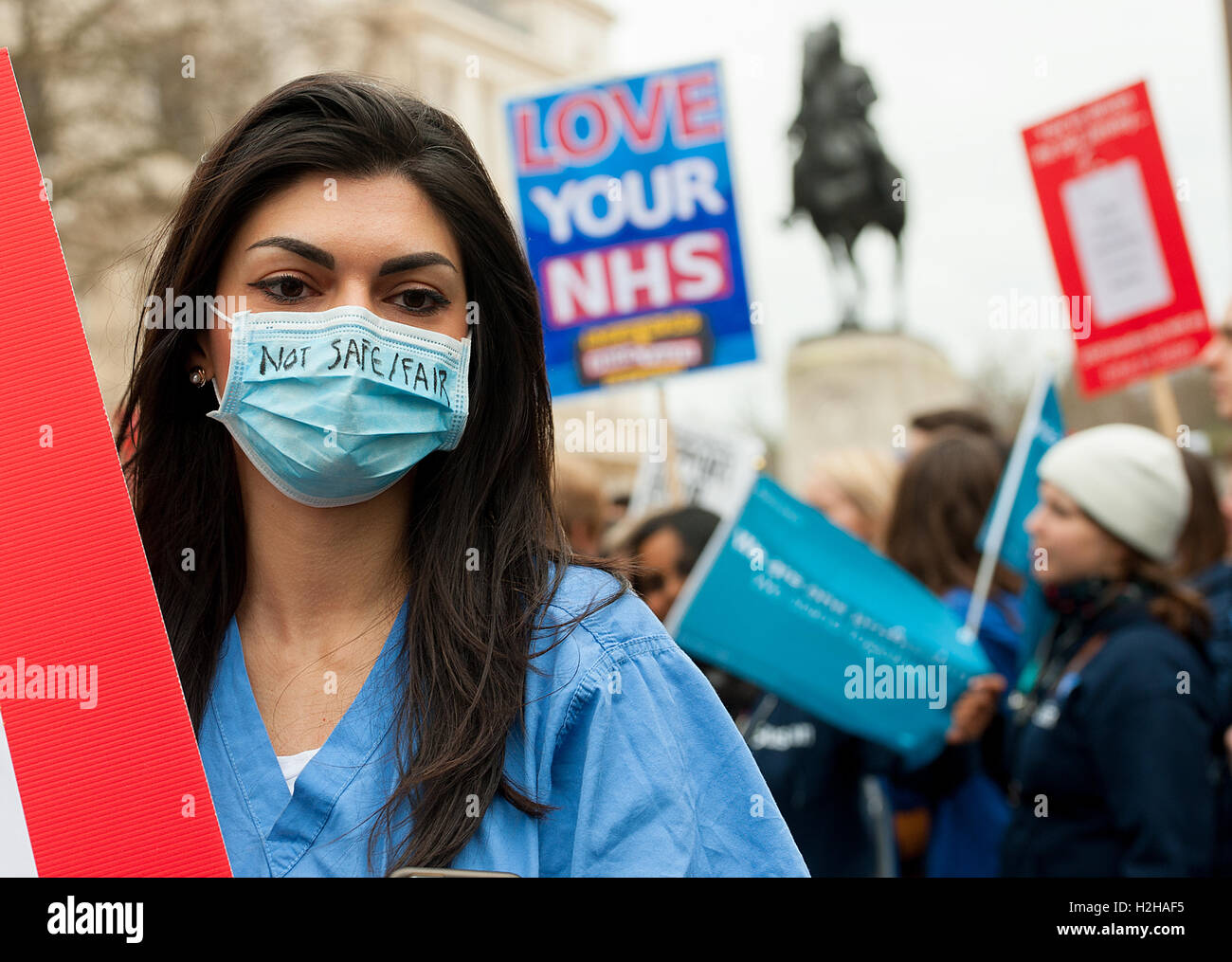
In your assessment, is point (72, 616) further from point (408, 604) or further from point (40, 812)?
point (408, 604)

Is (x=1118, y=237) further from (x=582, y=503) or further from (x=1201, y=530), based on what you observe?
(x=582, y=503)

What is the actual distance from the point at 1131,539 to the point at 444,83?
23.1 metres

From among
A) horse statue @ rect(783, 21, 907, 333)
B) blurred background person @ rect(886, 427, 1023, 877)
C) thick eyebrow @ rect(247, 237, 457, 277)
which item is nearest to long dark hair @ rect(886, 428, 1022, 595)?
blurred background person @ rect(886, 427, 1023, 877)

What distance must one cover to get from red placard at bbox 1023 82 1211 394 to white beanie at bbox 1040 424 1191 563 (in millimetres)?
1950

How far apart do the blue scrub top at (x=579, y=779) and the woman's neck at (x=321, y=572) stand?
12cm

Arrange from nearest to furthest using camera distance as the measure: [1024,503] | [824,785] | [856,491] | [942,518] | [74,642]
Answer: [74,642] < [824,785] < [1024,503] < [942,518] < [856,491]

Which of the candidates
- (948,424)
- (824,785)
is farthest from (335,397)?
(948,424)

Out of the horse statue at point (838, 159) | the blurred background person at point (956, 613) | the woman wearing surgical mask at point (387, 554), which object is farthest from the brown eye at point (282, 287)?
the horse statue at point (838, 159)

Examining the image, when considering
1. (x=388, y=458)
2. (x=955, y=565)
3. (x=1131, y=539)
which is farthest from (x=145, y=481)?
(x=955, y=565)

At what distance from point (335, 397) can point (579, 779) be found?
23.2 inches

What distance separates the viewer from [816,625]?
11.3ft

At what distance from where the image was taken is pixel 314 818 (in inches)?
58.9

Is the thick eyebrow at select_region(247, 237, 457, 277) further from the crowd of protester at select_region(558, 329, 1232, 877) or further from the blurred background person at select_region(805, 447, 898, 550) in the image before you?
the blurred background person at select_region(805, 447, 898, 550)

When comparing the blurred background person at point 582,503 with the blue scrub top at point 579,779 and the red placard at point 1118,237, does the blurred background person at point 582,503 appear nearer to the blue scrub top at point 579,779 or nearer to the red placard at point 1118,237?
the red placard at point 1118,237
